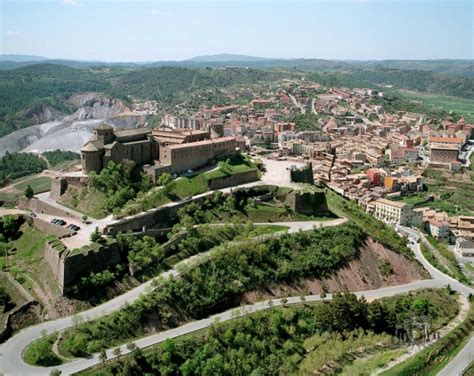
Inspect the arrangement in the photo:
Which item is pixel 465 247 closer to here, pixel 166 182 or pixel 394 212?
pixel 394 212

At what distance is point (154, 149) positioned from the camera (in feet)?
148

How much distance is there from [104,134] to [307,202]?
18.1 metres

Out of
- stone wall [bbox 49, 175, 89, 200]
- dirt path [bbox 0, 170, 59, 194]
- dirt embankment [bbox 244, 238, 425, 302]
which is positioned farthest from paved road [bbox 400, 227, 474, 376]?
dirt path [bbox 0, 170, 59, 194]

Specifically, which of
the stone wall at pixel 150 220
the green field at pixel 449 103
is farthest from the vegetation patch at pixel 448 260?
the green field at pixel 449 103

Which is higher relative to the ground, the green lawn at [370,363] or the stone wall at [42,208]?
the stone wall at [42,208]

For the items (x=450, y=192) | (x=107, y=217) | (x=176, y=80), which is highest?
(x=176, y=80)

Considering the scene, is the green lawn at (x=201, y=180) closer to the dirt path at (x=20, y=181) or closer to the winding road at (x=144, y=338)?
the winding road at (x=144, y=338)

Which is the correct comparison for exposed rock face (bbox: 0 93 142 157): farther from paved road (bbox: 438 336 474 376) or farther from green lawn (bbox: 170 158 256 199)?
paved road (bbox: 438 336 474 376)

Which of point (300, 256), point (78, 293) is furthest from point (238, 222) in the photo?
point (78, 293)

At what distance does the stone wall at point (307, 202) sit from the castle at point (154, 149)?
897cm

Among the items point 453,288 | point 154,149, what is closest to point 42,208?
point 154,149

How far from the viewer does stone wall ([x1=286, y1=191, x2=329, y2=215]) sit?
44.4m

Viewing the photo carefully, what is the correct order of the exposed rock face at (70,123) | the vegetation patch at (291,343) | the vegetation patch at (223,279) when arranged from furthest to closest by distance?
the exposed rock face at (70,123) < the vegetation patch at (223,279) < the vegetation patch at (291,343)

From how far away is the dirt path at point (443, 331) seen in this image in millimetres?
29602
